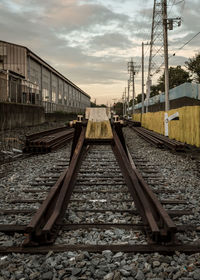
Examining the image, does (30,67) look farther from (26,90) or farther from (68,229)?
(68,229)

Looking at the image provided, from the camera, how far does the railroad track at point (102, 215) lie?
2.88 m

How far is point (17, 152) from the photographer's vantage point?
11039 mm

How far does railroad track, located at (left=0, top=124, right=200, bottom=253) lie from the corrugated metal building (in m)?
13.3

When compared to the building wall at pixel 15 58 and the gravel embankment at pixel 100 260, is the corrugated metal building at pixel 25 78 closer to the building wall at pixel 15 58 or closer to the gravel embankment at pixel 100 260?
the building wall at pixel 15 58

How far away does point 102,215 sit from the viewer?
3.86 meters

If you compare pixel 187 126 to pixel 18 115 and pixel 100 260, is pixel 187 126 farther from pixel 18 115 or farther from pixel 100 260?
Answer: pixel 18 115

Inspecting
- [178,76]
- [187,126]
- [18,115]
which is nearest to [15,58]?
[18,115]

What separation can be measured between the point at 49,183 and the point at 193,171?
12.8 ft

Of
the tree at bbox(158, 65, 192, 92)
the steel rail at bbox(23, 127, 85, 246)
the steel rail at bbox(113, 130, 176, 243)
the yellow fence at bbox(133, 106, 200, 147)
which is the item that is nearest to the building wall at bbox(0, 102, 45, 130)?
the yellow fence at bbox(133, 106, 200, 147)

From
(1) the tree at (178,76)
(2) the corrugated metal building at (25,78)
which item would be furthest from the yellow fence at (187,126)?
(1) the tree at (178,76)

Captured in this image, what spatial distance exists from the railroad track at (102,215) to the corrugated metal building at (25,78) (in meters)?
13.3

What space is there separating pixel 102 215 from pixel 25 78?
26.3 metres

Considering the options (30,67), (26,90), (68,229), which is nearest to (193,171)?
(68,229)

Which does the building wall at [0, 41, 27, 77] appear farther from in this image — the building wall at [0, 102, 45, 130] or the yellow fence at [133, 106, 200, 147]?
the yellow fence at [133, 106, 200, 147]
